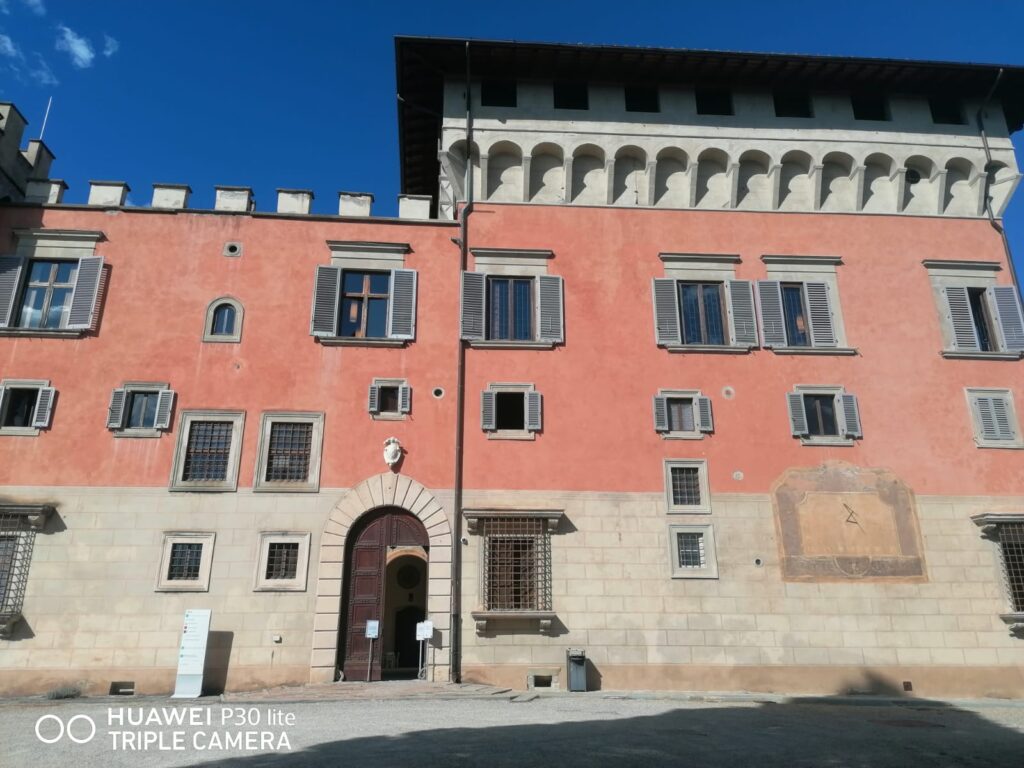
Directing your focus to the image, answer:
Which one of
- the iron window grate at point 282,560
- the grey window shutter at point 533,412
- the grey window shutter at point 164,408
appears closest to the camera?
the iron window grate at point 282,560

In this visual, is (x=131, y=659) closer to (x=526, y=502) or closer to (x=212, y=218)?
(x=526, y=502)

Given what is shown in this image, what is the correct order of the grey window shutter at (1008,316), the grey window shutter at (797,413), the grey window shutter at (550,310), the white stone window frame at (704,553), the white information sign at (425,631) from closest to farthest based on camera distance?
1. the white information sign at (425,631)
2. the white stone window frame at (704,553)
3. the grey window shutter at (797,413)
4. the grey window shutter at (550,310)
5. the grey window shutter at (1008,316)

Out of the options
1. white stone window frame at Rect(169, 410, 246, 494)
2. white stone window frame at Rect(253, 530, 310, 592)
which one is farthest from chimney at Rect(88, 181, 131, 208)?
white stone window frame at Rect(253, 530, 310, 592)

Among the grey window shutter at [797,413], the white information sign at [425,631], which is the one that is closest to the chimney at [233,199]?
the white information sign at [425,631]

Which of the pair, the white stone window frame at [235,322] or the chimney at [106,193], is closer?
the white stone window frame at [235,322]

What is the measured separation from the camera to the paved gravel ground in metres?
9.27

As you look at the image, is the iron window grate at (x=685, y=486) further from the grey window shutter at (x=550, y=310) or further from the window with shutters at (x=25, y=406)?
the window with shutters at (x=25, y=406)

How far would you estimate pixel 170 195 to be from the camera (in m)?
20.2

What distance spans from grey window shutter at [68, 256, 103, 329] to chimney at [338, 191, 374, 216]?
6.50m

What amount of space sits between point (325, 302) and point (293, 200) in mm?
3426

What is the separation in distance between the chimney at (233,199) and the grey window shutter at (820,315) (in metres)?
16.0

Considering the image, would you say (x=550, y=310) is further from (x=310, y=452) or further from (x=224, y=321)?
(x=224, y=321)

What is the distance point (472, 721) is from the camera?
12.0 meters

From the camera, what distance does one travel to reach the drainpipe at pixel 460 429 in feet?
55.7
